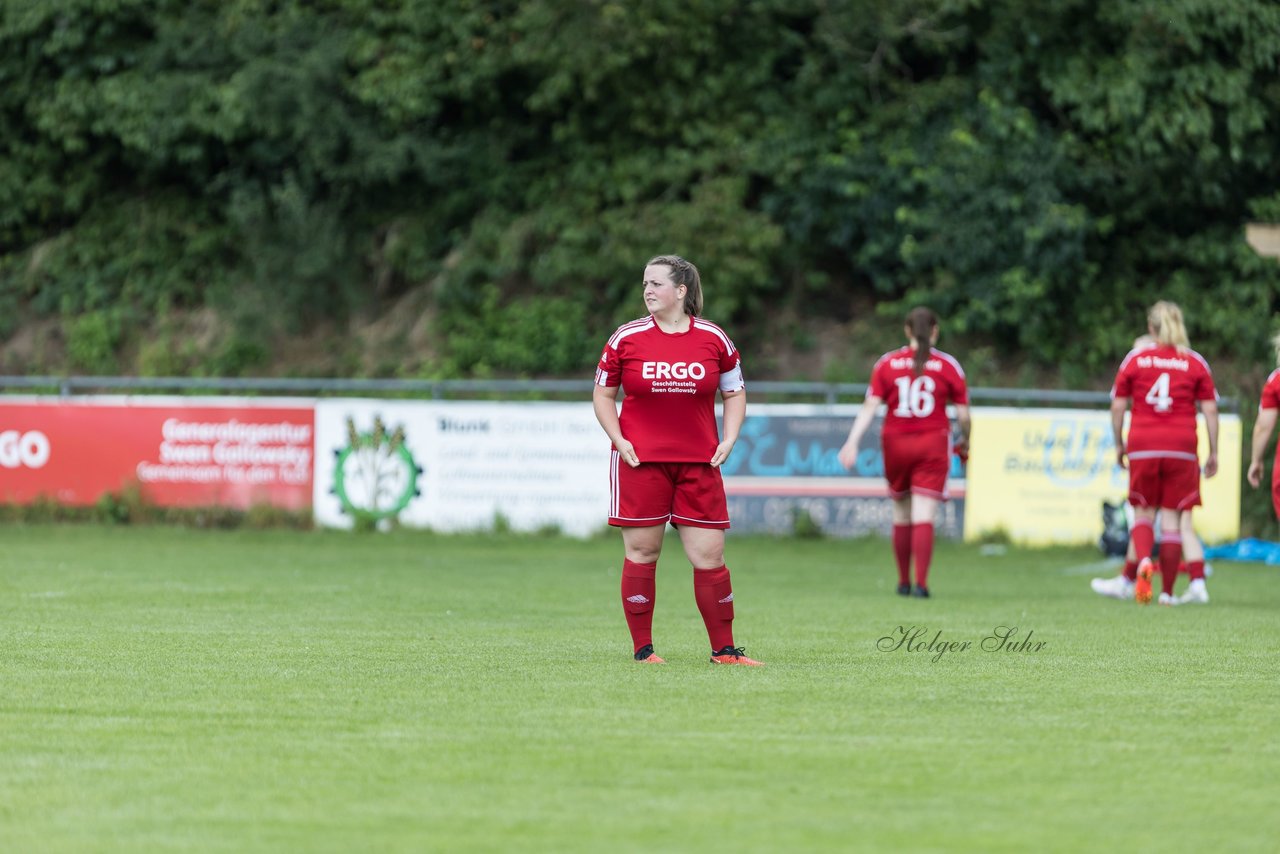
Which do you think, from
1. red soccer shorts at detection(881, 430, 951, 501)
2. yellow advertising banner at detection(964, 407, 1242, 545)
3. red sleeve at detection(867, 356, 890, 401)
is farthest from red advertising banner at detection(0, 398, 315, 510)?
red soccer shorts at detection(881, 430, 951, 501)

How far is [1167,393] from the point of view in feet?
42.1

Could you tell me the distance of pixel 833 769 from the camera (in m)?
5.74

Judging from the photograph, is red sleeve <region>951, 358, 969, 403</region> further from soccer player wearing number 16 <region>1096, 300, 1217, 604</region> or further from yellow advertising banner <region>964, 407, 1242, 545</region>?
yellow advertising banner <region>964, 407, 1242, 545</region>

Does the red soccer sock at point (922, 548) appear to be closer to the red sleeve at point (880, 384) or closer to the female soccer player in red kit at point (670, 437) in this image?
the red sleeve at point (880, 384)

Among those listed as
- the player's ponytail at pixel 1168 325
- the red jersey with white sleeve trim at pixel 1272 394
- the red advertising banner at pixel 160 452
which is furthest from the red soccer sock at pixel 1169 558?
the red advertising banner at pixel 160 452

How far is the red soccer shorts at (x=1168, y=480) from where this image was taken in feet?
42.2

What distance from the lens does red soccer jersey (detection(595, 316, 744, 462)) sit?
8328 mm

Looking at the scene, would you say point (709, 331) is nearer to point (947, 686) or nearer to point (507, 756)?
point (947, 686)

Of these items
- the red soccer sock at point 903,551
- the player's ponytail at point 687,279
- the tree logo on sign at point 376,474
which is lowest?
the red soccer sock at point 903,551

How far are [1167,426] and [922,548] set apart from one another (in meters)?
1.88

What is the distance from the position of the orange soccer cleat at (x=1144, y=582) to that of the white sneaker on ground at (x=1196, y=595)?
503 millimetres

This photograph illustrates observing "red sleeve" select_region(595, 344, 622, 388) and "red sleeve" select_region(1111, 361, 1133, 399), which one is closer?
"red sleeve" select_region(595, 344, 622, 388)

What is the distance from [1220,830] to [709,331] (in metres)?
3.99

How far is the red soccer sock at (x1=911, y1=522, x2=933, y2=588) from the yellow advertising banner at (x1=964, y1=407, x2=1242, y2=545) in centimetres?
560
